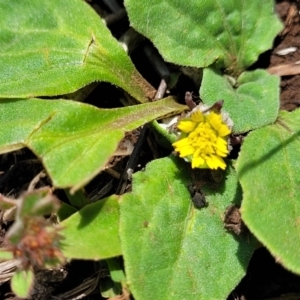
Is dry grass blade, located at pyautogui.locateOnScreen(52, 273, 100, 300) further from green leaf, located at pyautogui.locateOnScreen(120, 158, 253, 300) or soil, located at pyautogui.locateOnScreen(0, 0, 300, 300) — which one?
green leaf, located at pyautogui.locateOnScreen(120, 158, 253, 300)

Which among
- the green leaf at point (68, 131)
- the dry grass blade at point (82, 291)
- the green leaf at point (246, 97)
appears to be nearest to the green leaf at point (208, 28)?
the green leaf at point (246, 97)

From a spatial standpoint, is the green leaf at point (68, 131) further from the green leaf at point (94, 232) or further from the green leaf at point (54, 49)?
the green leaf at point (94, 232)

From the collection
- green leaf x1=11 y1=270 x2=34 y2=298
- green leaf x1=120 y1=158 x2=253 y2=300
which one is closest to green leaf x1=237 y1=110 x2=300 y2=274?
green leaf x1=120 y1=158 x2=253 y2=300

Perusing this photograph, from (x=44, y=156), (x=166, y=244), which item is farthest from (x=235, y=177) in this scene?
(x=44, y=156)

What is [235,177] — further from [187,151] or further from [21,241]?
[21,241]

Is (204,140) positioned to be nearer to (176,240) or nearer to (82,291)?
(176,240)
